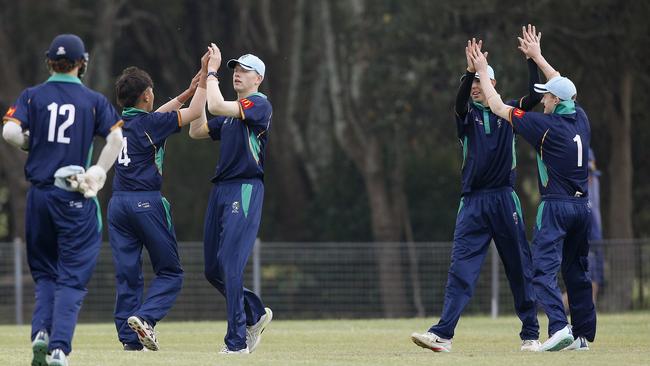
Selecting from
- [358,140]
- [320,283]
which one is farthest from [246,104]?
[358,140]

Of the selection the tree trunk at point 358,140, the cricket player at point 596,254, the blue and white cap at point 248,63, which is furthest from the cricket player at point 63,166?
the tree trunk at point 358,140

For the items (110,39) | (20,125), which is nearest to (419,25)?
(110,39)

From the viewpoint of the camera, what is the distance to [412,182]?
29.8 metres

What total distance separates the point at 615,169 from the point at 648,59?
7.91ft

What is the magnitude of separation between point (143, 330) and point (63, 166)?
2.55 meters

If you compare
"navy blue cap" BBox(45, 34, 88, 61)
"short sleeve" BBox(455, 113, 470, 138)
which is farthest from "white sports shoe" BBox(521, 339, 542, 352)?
"navy blue cap" BBox(45, 34, 88, 61)

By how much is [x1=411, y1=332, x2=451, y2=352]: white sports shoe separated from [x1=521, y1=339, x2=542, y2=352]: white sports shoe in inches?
31.8

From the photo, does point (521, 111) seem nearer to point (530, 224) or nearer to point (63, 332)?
point (63, 332)

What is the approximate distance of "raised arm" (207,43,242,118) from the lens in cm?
1148

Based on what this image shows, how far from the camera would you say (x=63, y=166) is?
967 centimetres

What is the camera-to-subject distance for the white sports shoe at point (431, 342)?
1210cm

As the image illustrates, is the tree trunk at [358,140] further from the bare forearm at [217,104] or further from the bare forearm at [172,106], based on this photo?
the bare forearm at [217,104]

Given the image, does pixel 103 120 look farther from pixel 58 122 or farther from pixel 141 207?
pixel 141 207

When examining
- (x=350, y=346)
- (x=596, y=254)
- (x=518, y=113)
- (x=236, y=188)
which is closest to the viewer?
(x=236, y=188)
